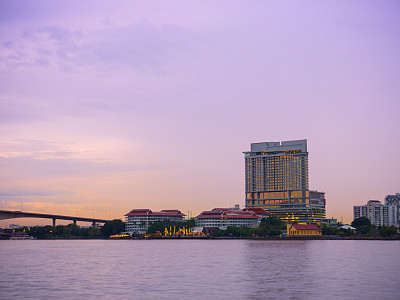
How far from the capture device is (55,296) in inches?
1811

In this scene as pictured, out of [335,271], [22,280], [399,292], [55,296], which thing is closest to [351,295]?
[399,292]

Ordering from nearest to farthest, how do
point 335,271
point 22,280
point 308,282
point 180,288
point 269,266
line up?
1. point 180,288
2. point 308,282
3. point 22,280
4. point 335,271
5. point 269,266

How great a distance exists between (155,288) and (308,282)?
1685 cm

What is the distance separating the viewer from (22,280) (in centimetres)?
5841

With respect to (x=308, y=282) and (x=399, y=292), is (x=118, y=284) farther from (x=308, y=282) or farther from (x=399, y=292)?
(x=399, y=292)

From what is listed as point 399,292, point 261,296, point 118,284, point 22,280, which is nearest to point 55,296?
point 118,284

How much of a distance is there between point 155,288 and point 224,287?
710cm

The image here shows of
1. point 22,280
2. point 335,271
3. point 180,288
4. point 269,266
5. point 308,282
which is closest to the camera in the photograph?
point 180,288

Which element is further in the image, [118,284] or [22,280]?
[22,280]

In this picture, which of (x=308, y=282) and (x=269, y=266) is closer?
(x=308, y=282)

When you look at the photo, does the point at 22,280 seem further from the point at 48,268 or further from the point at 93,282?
the point at 48,268

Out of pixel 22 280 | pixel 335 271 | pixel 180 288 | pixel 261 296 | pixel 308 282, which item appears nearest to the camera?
pixel 261 296

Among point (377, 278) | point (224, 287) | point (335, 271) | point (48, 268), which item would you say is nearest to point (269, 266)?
point (335, 271)

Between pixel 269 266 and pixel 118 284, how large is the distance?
Answer: 27.1 metres
